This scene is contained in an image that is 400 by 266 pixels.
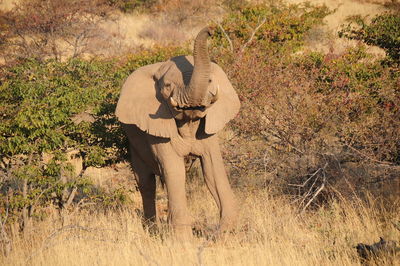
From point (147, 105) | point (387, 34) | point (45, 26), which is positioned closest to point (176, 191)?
point (147, 105)

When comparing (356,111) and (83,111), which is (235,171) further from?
(83,111)

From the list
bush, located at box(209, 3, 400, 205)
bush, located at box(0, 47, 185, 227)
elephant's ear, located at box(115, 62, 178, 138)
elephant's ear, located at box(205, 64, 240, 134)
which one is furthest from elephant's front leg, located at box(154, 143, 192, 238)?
bush, located at box(209, 3, 400, 205)

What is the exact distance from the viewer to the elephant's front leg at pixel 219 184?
7230 millimetres

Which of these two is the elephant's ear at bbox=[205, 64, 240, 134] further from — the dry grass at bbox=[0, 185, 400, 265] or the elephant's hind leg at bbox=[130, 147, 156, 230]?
the elephant's hind leg at bbox=[130, 147, 156, 230]

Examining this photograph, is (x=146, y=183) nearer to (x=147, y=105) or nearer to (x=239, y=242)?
(x=147, y=105)

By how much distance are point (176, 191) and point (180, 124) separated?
2.54 feet

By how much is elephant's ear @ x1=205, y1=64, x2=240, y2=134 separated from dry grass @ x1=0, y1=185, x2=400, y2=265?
125 cm

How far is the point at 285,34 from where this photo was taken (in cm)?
1578

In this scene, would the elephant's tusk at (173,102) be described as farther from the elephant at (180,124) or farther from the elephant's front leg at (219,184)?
the elephant's front leg at (219,184)

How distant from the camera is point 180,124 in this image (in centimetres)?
720

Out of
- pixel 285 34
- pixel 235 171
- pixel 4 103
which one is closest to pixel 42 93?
pixel 4 103

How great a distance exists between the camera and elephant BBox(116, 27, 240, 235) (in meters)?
6.94

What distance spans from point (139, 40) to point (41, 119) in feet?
59.1

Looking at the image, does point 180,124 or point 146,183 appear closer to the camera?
point 180,124
